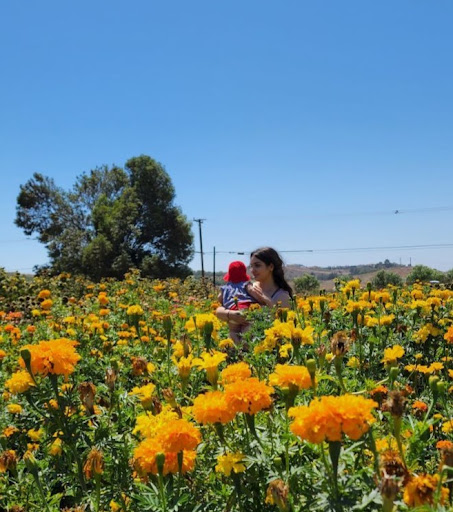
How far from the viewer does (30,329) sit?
171 inches

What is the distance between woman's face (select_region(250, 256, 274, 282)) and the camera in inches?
169

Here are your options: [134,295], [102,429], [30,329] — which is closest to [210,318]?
[102,429]

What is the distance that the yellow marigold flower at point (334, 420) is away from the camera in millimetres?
1058

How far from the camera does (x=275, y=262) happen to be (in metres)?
4.38

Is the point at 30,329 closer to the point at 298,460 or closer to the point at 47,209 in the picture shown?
the point at 298,460

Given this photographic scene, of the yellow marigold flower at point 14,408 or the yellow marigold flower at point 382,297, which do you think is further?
the yellow marigold flower at point 382,297

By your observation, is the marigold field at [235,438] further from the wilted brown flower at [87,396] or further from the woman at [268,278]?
the woman at [268,278]

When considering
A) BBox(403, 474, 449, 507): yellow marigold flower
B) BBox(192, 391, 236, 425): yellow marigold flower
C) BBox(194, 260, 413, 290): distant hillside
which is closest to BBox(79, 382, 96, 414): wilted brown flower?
BBox(192, 391, 236, 425): yellow marigold flower

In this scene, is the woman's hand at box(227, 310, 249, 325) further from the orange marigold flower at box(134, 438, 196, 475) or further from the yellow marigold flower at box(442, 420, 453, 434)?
the orange marigold flower at box(134, 438, 196, 475)

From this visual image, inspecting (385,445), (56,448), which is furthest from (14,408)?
(385,445)

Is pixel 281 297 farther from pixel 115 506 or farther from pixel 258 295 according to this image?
pixel 115 506

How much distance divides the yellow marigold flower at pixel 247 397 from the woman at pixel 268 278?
286 cm

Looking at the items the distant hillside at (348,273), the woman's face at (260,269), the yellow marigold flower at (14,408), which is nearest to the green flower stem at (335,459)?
the yellow marigold flower at (14,408)

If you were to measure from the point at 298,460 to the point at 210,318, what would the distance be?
93 cm
